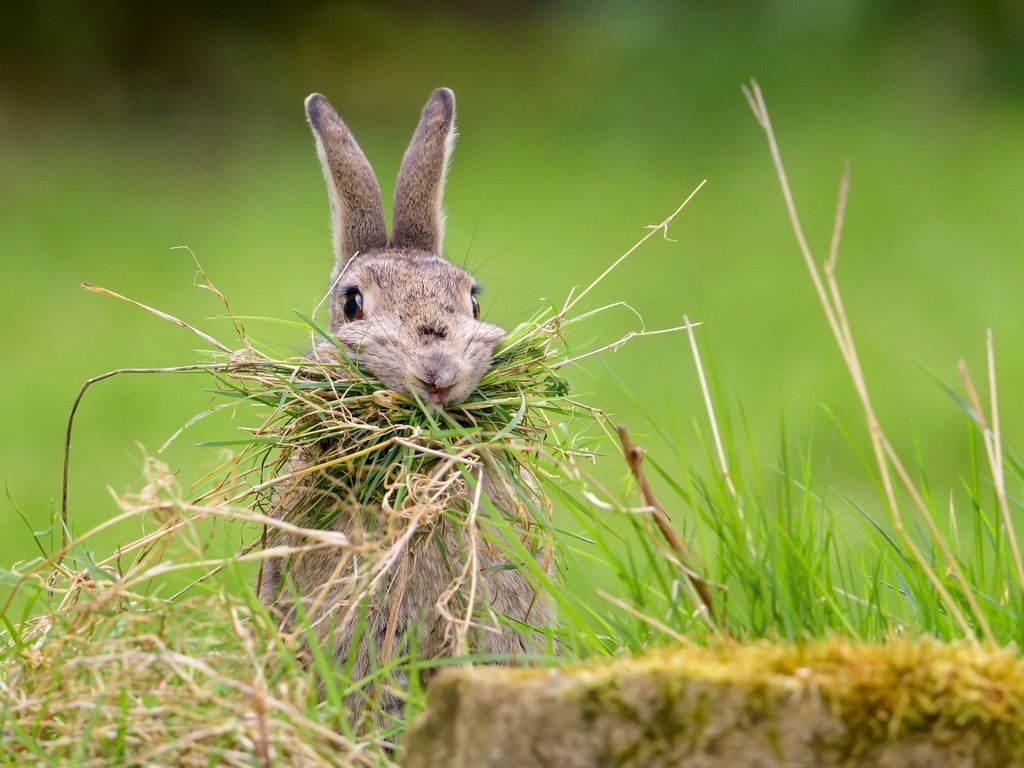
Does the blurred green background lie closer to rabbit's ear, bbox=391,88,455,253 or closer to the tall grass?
rabbit's ear, bbox=391,88,455,253

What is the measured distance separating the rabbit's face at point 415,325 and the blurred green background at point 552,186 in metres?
1.35

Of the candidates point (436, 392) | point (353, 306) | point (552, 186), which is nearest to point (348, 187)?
point (353, 306)

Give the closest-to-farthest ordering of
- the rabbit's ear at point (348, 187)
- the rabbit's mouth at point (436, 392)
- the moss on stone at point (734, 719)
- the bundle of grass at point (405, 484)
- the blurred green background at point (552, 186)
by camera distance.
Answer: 1. the moss on stone at point (734, 719)
2. the bundle of grass at point (405, 484)
3. the rabbit's mouth at point (436, 392)
4. the rabbit's ear at point (348, 187)
5. the blurred green background at point (552, 186)

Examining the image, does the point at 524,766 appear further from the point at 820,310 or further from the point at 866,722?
the point at 820,310

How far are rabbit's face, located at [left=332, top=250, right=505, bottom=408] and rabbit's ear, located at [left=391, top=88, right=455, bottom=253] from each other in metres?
0.18

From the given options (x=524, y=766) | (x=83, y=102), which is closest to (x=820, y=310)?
(x=524, y=766)

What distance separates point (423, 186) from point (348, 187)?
8.8 inches

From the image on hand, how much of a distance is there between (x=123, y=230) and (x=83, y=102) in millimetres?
3040

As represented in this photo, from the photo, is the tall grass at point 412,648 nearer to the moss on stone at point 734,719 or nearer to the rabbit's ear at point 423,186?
the moss on stone at point 734,719

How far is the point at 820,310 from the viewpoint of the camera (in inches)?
305

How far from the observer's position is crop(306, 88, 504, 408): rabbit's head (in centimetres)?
308

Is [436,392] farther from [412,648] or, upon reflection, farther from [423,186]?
[423,186]

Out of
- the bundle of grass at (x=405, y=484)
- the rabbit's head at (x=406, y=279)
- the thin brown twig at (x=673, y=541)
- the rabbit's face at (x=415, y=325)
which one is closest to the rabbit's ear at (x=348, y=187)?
the rabbit's head at (x=406, y=279)

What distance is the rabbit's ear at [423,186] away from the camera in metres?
4.25
